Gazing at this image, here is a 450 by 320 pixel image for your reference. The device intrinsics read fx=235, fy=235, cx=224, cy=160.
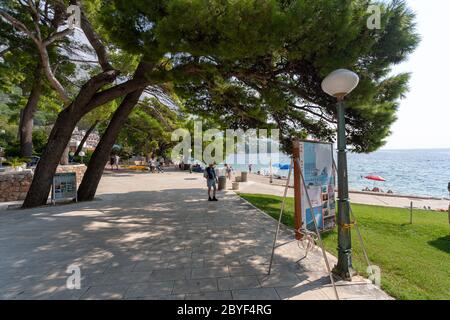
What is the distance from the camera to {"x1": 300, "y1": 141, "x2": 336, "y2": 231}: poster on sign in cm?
408

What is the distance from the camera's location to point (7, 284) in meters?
3.42

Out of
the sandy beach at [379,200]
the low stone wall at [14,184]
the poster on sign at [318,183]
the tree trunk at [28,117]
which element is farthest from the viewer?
the sandy beach at [379,200]

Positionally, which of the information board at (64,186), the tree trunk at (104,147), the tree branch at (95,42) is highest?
the tree branch at (95,42)

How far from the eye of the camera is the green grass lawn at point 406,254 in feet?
11.5

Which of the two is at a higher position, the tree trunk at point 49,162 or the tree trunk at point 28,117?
the tree trunk at point 28,117

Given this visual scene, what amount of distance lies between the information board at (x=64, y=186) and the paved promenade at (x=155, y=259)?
1430 millimetres

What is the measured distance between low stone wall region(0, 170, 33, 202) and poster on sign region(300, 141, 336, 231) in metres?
11.8

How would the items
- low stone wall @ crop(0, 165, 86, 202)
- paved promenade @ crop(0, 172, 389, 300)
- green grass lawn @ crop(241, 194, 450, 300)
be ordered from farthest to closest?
1. low stone wall @ crop(0, 165, 86, 202)
2. green grass lawn @ crop(241, 194, 450, 300)
3. paved promenade @ crop(0, 172, 389, 300)

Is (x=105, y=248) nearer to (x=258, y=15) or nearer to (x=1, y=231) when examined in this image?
(x=1, y=231)

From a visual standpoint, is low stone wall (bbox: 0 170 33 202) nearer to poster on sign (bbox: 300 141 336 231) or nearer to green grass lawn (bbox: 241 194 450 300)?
green grass lawn (bbox: 241 194 450 300)

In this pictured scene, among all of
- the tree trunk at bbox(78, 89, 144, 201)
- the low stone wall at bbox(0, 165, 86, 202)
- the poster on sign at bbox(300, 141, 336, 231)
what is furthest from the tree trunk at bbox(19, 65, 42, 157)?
the poster on sign at bbox(300, 141, 336, 231)

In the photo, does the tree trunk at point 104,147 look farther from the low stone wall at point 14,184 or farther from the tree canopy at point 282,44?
the tree canopy at point 282,44

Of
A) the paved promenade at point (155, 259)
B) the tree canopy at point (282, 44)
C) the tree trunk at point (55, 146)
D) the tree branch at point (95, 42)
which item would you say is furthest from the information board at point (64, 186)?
the tree canopy at point (282, 44)
